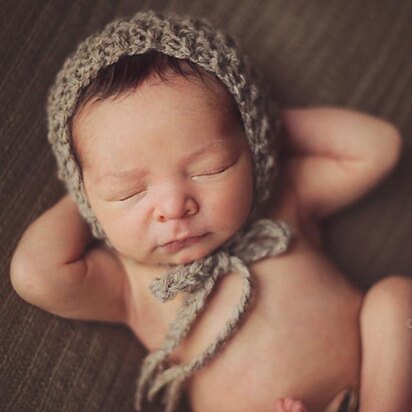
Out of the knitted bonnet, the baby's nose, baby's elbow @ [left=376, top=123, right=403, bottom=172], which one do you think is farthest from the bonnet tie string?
baby's elbow @ [left=376, top=123, right=403, bottom=172]

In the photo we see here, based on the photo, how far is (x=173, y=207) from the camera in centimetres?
100

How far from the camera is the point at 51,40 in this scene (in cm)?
117

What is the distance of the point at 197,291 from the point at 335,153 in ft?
1.38

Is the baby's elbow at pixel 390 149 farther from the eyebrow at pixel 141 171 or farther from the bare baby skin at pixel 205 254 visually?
the eyebrow at pixel 141 171

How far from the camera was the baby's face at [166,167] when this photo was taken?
0.98m

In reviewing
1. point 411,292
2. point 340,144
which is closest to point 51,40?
point 340,144

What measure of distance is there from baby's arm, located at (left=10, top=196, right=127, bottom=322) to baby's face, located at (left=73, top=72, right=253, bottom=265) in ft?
0.29

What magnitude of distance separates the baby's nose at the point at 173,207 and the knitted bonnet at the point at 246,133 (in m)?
0.11

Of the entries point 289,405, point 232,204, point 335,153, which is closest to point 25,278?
point 232,204

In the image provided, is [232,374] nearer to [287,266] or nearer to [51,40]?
[287,266]

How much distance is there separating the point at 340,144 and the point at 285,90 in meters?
0.19

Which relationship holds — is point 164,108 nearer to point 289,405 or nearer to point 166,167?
point 166,167

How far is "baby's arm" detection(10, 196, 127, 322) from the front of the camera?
42.1 inches

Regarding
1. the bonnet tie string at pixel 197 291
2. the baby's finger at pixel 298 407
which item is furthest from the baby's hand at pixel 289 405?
the bonnet tie string at pixel 197 291
